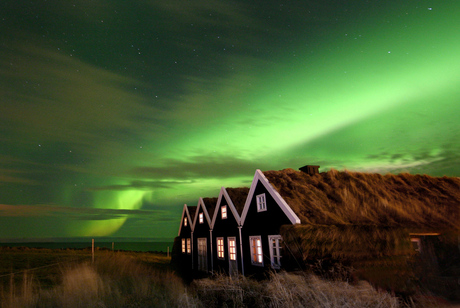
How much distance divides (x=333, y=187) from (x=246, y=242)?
19.2ft

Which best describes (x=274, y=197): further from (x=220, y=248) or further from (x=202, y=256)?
(x=202, y=256)

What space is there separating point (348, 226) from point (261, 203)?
5.29 meters

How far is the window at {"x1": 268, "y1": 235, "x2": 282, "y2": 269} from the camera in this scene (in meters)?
14.7

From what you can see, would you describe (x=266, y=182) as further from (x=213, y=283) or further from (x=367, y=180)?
(x=213, y=283)

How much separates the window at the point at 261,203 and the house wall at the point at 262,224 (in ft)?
0.59

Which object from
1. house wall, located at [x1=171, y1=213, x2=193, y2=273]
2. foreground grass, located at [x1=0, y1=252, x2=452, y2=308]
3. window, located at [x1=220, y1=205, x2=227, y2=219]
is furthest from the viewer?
house wall, located at [x1=171, y1=213, x2=193, y2=273]

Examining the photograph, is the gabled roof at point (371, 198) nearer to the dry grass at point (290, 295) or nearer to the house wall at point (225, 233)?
the house wall at point (225, 233)

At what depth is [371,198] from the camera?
15719 mm

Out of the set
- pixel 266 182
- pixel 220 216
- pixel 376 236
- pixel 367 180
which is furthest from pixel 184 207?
pixel 376 236

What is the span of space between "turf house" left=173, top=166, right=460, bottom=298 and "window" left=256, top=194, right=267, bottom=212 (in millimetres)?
11

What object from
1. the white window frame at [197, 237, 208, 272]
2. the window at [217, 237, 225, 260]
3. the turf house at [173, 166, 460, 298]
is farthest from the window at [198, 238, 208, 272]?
the turf house at [173, 166, 460, 298]

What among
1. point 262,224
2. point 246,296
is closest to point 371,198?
point 262,224

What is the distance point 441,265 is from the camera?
1464 centimetres

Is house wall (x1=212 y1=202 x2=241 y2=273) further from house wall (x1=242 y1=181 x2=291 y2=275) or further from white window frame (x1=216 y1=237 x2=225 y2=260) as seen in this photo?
house wall (x1=242 y1=181 x2=291 y2=275)
